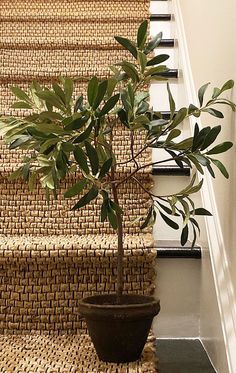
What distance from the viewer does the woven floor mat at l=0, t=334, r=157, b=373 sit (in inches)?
45.9

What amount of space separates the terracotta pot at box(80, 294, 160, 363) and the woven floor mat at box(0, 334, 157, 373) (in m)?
0.02

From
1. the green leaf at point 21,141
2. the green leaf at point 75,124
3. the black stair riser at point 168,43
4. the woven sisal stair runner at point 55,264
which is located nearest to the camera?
the green leaf at point 75,124

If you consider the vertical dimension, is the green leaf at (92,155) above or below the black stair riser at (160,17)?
below

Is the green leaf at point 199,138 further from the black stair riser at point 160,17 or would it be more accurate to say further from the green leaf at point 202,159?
the black stair riser at point 160,17

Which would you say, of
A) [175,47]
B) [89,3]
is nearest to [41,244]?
[175,47]

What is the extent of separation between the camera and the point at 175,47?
2365mm

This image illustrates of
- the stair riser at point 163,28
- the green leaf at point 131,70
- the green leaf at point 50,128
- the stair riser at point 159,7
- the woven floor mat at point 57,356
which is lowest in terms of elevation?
the woven floor mat at point 57,356

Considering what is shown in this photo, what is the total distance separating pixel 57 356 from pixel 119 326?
19 centimetres

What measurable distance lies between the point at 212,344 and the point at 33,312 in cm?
43

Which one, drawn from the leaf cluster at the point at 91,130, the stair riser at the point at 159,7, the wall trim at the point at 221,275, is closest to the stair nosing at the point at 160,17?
the stair riser at the point at 159,7

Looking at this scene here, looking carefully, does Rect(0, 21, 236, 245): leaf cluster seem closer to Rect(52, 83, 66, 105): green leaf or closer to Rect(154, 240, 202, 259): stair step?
Rect(52, 83, 66, 105): green leaf

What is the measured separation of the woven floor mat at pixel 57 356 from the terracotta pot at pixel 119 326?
0.02 m

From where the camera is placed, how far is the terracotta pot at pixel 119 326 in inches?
44.8

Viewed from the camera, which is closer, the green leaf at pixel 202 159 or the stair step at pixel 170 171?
the green leaf at pixel 202 159
